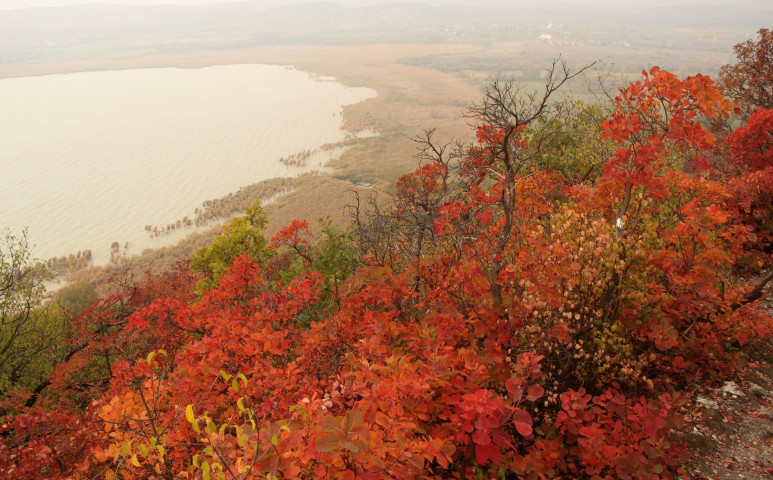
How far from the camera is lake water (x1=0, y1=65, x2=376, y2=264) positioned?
177ft

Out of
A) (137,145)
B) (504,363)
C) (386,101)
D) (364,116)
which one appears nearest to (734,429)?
(504,363)

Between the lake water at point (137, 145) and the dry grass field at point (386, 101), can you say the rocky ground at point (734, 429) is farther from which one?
the lake water at point (137, 145)

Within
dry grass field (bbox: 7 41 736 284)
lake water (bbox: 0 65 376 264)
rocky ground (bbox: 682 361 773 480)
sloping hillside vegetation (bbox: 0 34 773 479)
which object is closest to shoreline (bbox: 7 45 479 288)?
dry grass field (bbox: 7 41 736 284)

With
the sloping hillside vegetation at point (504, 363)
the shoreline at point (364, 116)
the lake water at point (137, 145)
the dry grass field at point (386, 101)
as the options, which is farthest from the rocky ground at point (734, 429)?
the lake water at point (137, 145)

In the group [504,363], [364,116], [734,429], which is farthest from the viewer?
[364,116]

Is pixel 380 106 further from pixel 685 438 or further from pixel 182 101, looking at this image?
pixel 685 438

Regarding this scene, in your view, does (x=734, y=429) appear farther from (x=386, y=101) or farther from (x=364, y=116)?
(x=386, y=101)

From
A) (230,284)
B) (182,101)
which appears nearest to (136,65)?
(182,101)

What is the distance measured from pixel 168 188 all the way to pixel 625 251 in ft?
227

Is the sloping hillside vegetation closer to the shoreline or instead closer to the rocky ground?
the rocky ground

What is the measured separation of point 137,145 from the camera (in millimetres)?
81812

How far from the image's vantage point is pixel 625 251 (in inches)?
245

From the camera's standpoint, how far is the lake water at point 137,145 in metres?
53.8

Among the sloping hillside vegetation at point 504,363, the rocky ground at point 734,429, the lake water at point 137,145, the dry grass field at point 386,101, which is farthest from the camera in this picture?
the dry grass field at point 386,101
